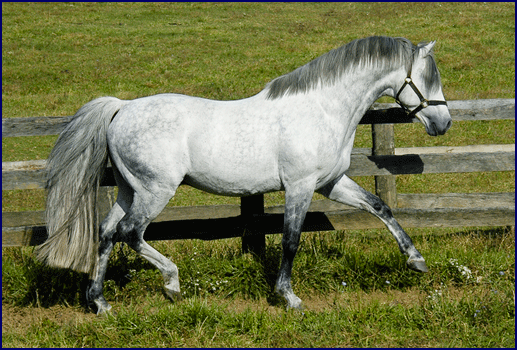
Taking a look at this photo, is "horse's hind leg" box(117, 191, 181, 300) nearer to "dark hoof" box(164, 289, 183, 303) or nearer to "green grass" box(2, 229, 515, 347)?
"dark hoof" box(164, 289, 183, 303)

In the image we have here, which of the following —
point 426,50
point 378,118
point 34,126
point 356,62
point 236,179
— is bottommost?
point 236,179

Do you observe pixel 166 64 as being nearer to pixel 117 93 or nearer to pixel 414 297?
pixel 117 93

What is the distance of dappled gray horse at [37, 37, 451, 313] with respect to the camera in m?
4.32

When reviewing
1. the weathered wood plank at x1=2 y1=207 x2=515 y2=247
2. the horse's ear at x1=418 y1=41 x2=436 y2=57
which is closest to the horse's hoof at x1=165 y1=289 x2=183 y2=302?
the weathered wood plank at x1=2 y1=207 x2=515 y2=247

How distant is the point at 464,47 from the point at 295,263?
1426 centimetres

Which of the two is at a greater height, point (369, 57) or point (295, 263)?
point (369, 57)

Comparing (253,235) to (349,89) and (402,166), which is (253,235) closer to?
(402,166)

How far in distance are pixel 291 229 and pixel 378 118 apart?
1653 millimetres

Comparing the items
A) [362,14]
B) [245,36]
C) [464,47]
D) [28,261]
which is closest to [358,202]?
[28,261]

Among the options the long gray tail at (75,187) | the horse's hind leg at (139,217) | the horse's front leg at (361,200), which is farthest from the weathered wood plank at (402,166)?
the horse's hind leg at (139,217)

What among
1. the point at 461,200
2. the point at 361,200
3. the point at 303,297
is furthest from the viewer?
the point at 461,200

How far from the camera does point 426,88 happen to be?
435 centimetres

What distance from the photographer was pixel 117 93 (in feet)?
46.4

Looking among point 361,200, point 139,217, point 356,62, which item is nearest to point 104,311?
point 139,217
